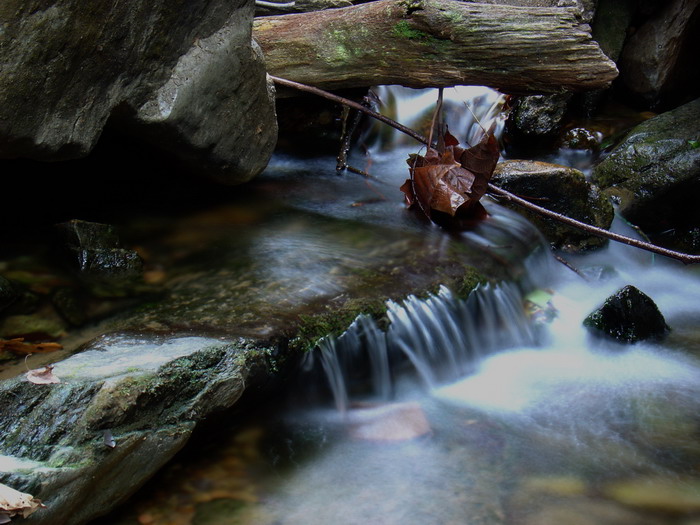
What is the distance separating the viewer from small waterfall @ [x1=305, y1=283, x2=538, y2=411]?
3166mm

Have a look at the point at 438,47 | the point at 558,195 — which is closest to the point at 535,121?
the point at 558,195

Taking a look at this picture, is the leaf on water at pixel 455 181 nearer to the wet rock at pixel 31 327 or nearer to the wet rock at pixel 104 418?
the wet rock at pixel 104 418

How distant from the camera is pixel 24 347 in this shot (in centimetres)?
283

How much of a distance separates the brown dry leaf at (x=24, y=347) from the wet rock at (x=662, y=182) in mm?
4486

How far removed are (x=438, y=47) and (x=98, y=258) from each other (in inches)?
97.6

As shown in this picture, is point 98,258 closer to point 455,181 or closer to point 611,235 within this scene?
point 455,181

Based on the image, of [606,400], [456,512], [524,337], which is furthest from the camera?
[524,337]

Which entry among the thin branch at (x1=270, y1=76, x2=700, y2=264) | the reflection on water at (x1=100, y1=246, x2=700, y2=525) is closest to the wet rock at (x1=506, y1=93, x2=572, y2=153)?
the thin branch at (x1=270, y1=76, x2=700, y2=264)

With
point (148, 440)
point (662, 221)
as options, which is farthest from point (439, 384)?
point (662, 221)

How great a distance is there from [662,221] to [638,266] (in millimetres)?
642

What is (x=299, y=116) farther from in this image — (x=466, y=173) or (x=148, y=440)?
(x=148, y=440)

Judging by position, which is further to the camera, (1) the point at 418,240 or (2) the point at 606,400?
(1) the point at 418,240

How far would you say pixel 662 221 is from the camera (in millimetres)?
5609

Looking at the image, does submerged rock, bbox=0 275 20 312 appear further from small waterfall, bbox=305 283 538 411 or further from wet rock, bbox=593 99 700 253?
wet rock, bbox=593 99 700 253
